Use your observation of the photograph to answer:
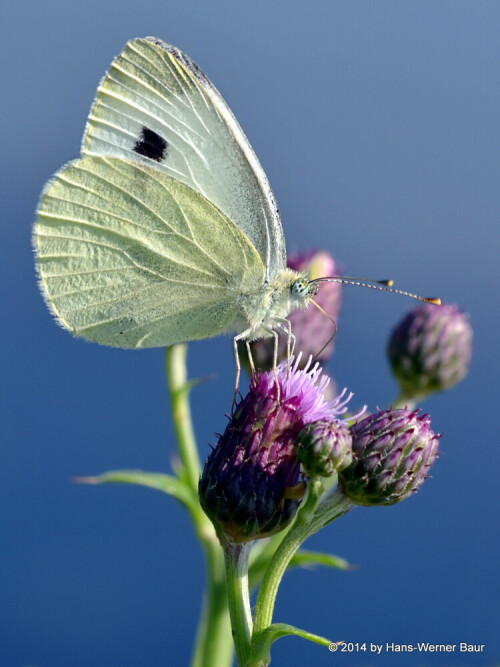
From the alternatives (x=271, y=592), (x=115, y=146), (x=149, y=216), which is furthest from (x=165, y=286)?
(x=271, y=592)

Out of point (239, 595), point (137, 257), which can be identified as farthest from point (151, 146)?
point (239, 595)

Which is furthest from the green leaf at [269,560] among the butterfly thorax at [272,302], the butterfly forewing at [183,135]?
the butterfly forewing at [183,135]

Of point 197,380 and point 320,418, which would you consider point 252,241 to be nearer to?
point 197,380

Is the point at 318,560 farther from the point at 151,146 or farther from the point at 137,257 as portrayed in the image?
the point at 151,146

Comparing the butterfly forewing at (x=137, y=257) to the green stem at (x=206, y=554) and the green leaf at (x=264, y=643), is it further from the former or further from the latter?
the green leaf at (x=264, y=643)

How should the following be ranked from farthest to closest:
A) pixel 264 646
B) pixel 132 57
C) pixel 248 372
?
pixel 248 372 → pixel 132 57 → pixel 264 646

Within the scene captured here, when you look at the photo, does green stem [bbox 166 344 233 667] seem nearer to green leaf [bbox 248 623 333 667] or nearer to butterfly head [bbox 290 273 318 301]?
butterfly head [bbox 290 273 318 301]
